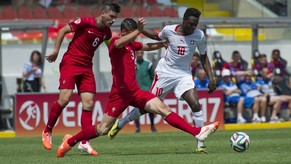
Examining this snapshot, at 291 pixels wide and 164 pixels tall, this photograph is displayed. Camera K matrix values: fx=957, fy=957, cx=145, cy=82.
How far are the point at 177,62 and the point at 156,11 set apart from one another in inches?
535

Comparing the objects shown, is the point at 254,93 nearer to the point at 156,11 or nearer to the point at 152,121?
the point at 152,121

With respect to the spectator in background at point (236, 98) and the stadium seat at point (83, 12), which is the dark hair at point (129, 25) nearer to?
the spectator in background at point (236, 98)

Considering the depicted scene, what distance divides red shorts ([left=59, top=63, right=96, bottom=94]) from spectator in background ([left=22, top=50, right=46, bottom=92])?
431 inches

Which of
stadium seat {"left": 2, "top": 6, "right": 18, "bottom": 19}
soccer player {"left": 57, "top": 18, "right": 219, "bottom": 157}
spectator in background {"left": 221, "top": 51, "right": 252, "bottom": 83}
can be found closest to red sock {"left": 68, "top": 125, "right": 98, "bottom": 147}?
soccer player {"left": 57, "top": 18, "right": 219, "bottom": 157}

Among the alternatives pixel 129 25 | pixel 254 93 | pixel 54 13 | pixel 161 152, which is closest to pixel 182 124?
pixel 161 152

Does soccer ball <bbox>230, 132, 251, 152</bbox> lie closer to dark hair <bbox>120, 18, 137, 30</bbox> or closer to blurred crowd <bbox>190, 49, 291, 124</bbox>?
dark hair <bbox>120, 18, 137, 30</bbox>

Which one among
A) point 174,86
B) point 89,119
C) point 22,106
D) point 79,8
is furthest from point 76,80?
point 79,8

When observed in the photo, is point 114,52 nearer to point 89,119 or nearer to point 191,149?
point 89,119

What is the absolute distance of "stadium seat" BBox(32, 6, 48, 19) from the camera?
29.4 m

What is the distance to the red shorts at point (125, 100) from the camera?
1412 cm

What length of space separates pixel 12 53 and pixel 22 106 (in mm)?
4088

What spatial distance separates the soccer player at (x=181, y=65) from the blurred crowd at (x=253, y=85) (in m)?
8.91

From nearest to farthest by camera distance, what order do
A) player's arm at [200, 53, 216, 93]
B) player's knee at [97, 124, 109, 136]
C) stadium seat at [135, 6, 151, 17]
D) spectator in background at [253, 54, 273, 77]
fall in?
player's knee at [97, 124, 109, 136], player's arm at [200, 53, 216, 93], spectator in background at [253, 54, 273, 77], stadium seat at [135, 6, 151, 17]

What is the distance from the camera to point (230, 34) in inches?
1184
